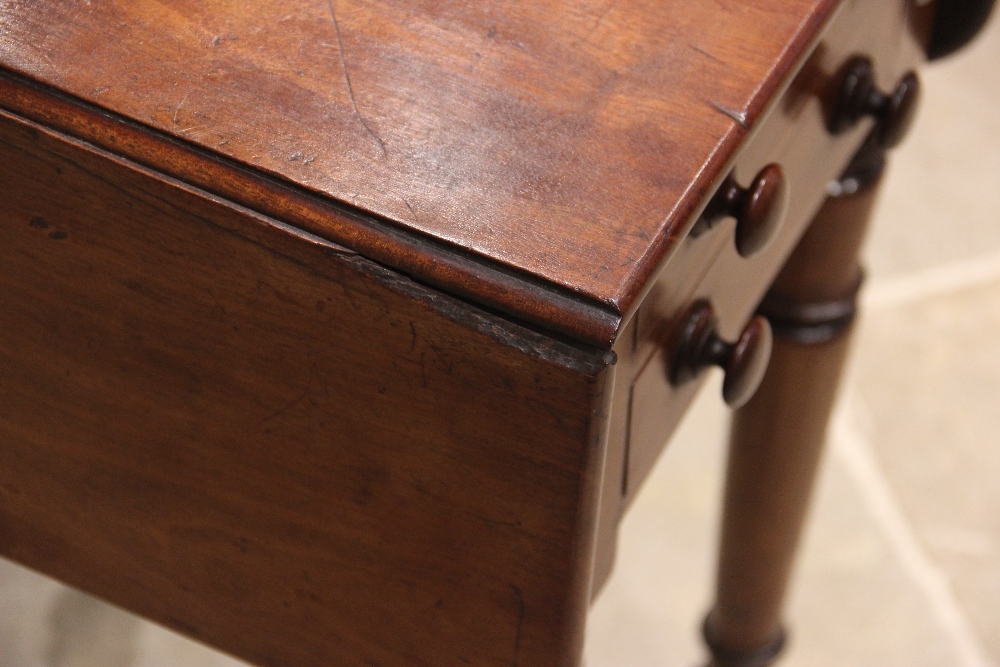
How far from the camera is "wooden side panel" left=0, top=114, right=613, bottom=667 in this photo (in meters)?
0.45

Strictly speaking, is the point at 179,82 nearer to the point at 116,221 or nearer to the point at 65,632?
the point at 116,221

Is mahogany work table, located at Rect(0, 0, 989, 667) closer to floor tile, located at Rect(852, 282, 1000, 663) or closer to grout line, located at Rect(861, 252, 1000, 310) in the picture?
floor tile, located at Rect(852, 282, 1000, 663)

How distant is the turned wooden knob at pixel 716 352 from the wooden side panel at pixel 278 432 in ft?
0.37

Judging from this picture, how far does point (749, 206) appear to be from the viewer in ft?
1.67

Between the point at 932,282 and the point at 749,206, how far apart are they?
1220 millimetres

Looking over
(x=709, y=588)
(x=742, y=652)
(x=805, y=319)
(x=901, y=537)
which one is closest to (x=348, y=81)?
(x=805, y=319)

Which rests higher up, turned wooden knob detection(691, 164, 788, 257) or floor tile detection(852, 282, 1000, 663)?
turned wooden knob detection(691, 164, 788, 257)

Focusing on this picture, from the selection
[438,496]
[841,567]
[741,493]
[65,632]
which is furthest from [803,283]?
[65,632]

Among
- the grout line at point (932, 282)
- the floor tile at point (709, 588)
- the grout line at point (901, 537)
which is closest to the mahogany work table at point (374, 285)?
the floor tile at point (709, 588)

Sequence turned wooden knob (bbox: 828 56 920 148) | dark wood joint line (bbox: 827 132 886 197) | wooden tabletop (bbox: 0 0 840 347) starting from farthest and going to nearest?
dark wood joint line (bbox: 827 132 886 197) → turned wooden knob (bbox: 828 56 920 148) → wooden tabletop (bbox: 0 0 840 347)

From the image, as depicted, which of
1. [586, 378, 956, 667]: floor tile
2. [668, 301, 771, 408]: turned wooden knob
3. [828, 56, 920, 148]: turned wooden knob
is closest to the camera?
[668, 301, 771, 408]: turned wooden knob

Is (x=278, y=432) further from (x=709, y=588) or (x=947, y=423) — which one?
(x=947, y=423)

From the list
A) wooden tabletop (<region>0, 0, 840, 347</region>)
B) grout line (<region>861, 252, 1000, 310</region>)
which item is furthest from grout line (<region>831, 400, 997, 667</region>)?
wooden tabletop (<region>0, 0, 840, 347</region>)

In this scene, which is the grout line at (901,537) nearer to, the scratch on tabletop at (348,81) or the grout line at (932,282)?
the grout line at (932,282)
